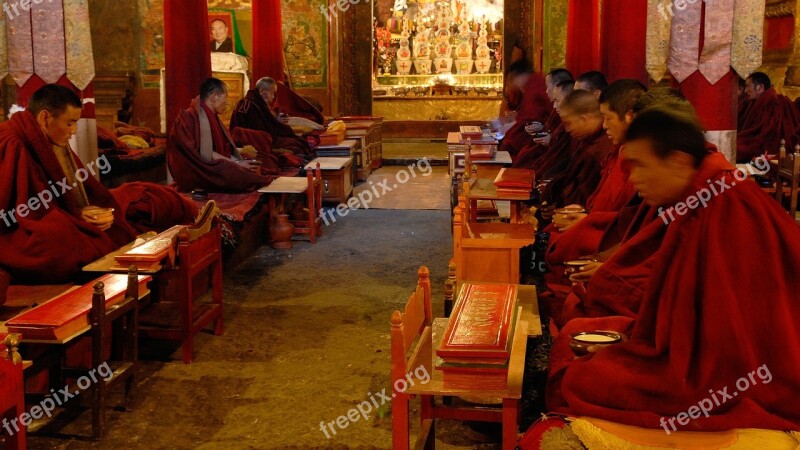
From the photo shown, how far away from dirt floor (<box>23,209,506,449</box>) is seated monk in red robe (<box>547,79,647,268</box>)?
3.64 feet

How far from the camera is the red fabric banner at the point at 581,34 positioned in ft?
38.7

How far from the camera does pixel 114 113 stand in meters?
13.4

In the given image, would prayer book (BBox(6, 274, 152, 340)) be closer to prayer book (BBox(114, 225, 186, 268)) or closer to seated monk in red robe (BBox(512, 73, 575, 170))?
prayer book (BBox(114, 225, 186, 268))

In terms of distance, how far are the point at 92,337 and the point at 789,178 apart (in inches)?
231

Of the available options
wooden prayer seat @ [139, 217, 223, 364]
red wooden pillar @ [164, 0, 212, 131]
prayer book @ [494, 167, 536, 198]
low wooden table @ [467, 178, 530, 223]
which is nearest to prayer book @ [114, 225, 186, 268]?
wooden prayer seat @ [139, 217, 223, 364]

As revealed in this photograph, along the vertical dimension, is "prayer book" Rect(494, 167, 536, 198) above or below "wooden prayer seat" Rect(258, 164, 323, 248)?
above

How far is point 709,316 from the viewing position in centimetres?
237

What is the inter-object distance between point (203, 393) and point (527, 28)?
11.9 m

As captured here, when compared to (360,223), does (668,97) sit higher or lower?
higher

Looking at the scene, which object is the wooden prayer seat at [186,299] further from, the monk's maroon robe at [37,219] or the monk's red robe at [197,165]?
the monk's red robe at [197,165]

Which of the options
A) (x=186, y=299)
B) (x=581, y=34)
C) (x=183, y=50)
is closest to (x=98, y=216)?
(x=186, y=299)

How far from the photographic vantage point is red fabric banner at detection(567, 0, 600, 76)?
464 inches

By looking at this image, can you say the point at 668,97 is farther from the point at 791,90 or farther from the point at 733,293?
the point at 791,90

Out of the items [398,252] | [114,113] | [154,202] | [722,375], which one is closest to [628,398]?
[722,375]
